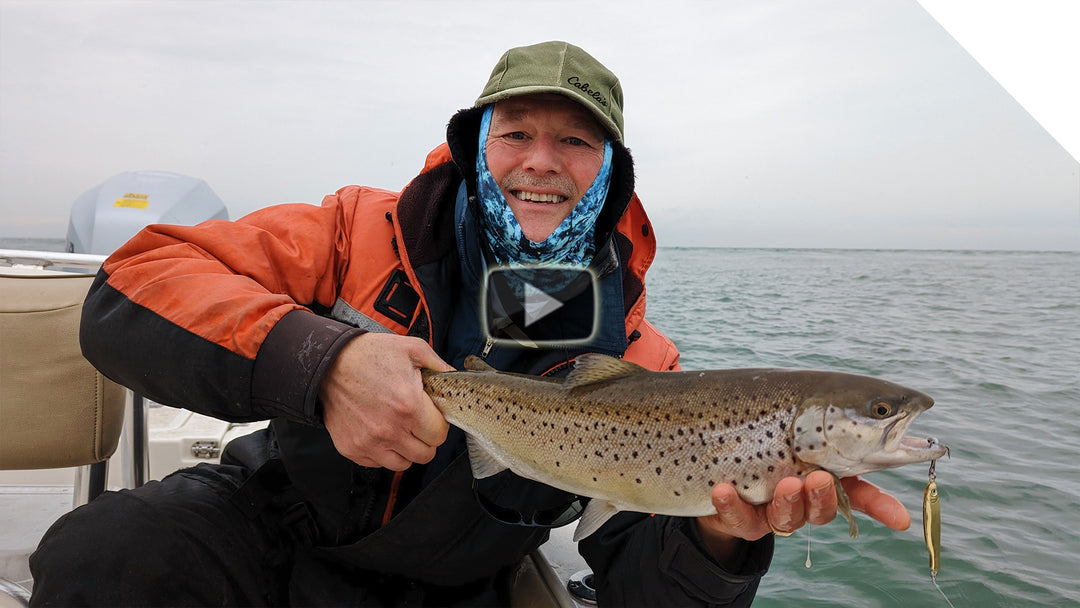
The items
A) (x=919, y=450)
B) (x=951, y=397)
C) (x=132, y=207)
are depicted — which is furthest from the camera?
(x=951, y=397)

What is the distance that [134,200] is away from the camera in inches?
304

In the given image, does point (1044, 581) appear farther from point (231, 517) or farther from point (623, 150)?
point (231, 517)

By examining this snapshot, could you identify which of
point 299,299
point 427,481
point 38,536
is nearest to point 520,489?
point 427,481

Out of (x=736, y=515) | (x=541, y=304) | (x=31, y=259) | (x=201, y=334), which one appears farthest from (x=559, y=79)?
(x=31, y=259)

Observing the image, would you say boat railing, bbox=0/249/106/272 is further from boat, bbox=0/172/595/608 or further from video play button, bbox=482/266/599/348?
video play button, bbox=482/266/599/348

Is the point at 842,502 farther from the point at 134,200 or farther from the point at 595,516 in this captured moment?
the point at 134,200

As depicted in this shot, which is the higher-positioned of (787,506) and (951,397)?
(787,506)

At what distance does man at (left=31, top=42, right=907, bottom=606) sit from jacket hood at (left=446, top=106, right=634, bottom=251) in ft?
0.04

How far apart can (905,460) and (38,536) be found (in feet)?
13.1

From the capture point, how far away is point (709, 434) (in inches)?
81.2

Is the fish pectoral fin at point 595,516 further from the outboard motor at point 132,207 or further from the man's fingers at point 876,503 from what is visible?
the outboard motor at point 132,207

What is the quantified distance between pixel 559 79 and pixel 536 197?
50 centimetres

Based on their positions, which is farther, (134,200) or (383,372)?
(134,200)

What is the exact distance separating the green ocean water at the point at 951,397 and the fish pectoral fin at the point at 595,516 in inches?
150
